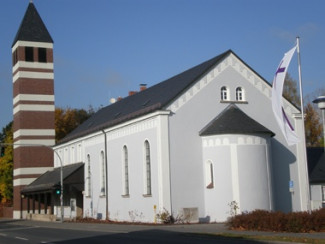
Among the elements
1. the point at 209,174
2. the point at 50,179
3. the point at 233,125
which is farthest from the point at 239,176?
the point at 50,179

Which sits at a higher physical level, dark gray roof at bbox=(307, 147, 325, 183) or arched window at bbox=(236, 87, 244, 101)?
arched window at bbox=(236, 87, 244, 101)

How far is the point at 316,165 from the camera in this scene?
138 feet

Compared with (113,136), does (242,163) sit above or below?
below

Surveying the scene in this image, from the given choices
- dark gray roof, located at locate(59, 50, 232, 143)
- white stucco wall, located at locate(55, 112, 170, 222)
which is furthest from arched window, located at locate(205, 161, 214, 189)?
dark gray roof, located at locate(59, 50, 232, 143)

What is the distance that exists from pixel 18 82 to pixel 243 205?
117 feet

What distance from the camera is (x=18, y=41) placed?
6091cm

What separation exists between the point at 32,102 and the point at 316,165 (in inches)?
1296

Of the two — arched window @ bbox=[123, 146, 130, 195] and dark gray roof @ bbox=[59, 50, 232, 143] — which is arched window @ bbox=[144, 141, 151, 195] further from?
arched window @ bbox=[123, 146, 130, 195]

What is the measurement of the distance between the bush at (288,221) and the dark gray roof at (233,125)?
8.89 m

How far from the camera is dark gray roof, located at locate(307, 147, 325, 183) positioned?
132 ft

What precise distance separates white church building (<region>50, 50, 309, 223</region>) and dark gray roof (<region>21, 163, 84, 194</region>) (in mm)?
9339

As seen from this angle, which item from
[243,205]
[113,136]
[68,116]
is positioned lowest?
[243,205]

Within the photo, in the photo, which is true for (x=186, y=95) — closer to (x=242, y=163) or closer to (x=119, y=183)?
(x=242, y=163)

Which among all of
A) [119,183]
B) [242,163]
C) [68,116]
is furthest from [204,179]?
[68,116]
